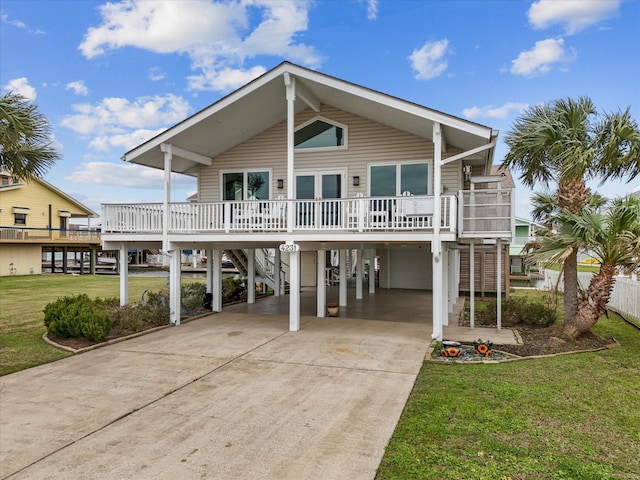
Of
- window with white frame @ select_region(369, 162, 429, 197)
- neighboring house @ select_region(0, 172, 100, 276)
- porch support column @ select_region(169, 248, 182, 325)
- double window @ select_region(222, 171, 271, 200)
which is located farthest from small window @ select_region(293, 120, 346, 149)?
neighboring house @ select_region(0, 172, 100, 276)

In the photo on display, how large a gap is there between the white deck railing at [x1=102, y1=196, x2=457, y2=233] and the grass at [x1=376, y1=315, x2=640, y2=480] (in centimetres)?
399

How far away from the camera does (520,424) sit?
5270mm

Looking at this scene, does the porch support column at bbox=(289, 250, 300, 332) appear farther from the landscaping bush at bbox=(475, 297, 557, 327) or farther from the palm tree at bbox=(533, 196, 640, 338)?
the palm tree at bbox=(533, 196, 640, 338)

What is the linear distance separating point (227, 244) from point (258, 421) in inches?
315

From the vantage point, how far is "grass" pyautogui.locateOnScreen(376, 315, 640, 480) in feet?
13.9

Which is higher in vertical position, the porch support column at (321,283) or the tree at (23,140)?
the tree at (23,140)

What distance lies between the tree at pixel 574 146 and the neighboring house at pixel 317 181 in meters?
1.08

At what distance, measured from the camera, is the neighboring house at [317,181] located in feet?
35.0

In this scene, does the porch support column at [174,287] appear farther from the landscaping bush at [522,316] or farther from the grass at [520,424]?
the landscaping bush at [522,316]

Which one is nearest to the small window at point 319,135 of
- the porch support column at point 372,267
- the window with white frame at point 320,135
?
the window with white frame at point 320,135

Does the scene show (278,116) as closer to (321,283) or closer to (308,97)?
(308,97)

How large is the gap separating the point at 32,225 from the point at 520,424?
3824 cm

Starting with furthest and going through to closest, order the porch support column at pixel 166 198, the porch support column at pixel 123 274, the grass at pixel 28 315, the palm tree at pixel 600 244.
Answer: the porch support column at pixel 123 274, the porch support column at pixel 166 198, the palm tree at pixel 600 244, the grass at pixel 28 315

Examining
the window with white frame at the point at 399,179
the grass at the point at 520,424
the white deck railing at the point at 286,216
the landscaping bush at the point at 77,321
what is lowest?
the grass at the point at 520,424
